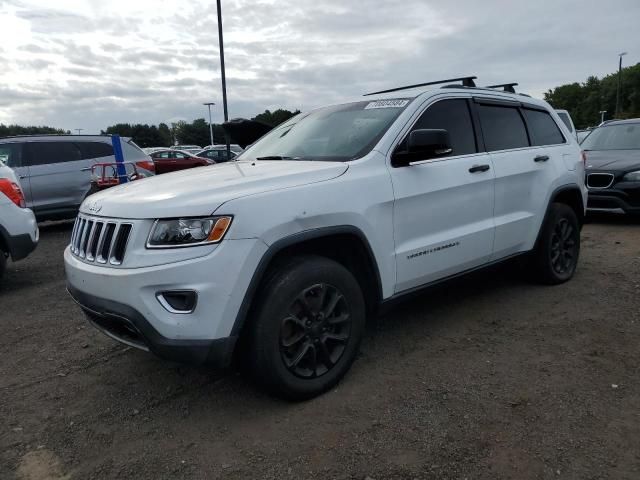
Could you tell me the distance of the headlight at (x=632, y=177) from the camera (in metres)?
7.69

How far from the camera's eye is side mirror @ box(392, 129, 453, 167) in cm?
319

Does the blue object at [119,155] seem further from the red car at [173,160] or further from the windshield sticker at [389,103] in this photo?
the red car at [173,160]

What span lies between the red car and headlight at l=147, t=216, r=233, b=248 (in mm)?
18249

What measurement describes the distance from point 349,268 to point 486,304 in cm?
184

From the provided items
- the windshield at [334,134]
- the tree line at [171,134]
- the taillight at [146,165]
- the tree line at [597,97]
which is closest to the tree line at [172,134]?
the tree line at [171,134]

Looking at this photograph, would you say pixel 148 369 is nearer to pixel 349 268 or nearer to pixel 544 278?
pixel 349 268

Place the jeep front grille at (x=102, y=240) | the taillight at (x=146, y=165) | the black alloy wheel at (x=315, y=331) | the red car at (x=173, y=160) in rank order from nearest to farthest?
the jeep front grille at (x=102, y=240)
the black alloy wheel at (x=315, y=331)
the taillight at (x=146, y=165)
the red car at (x=173, y=160)

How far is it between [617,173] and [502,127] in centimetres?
443

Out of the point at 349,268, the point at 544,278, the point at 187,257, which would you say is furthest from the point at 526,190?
the point at 187,257

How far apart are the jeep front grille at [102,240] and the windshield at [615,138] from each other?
864 centimetres

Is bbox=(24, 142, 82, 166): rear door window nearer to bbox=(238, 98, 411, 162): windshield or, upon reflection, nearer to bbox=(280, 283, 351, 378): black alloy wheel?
bbox=(238, 98, 411, 162): windshield

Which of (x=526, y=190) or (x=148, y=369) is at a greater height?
(x=526, y=190)

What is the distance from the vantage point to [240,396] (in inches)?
122

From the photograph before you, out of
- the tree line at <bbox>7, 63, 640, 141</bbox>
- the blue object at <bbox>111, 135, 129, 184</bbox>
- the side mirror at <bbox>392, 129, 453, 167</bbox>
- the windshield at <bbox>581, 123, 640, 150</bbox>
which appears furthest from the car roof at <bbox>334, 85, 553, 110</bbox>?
the tree line at <bbox>7, 63, 640, 141</bbox>
